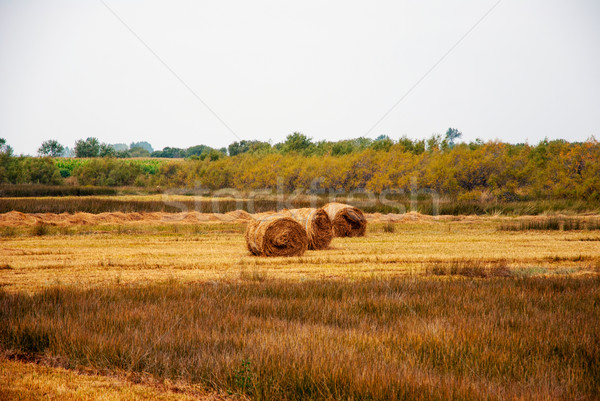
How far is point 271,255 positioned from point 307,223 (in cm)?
232

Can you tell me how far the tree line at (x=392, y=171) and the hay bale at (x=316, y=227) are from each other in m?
27.1

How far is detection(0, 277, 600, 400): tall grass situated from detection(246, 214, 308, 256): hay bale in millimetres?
5762

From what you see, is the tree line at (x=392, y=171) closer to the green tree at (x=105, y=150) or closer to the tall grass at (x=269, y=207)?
the tall grass at (x=269, y=207)

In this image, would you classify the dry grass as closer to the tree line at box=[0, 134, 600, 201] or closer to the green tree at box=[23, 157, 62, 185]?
the tree line at box=[0, 134, 600, 201]

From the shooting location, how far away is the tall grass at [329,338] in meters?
5.13

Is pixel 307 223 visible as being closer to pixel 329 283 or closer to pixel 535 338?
pixel 329 283

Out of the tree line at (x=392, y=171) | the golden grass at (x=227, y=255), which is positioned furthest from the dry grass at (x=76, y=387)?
the tree line at (x=392, y=171)

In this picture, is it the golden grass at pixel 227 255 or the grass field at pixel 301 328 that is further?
the golden grass at pixel 227 255

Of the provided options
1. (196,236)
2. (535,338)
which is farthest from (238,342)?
(196,236)

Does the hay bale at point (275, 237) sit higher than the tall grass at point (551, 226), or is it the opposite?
the hay bale at point (275, 237)

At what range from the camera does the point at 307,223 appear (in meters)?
17.6

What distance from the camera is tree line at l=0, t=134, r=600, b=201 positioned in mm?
41688

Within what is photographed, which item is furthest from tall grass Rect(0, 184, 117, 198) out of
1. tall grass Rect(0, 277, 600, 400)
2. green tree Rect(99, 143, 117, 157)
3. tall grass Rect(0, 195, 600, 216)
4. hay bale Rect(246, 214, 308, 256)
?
green tree Rect(99, 143, 117, 157)

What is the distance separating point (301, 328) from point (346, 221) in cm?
1469
